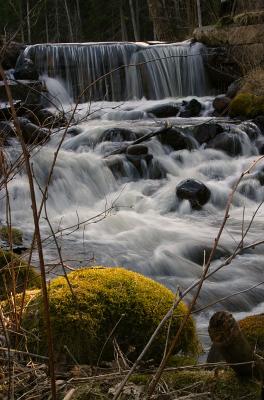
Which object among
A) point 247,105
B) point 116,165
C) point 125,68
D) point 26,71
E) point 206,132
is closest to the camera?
point 116,165

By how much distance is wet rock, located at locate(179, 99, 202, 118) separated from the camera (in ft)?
52.5

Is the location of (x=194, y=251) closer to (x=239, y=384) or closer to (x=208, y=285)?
(x=208, y=285)

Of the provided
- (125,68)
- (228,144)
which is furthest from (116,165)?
(125,68)

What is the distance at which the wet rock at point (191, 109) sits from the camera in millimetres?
16000

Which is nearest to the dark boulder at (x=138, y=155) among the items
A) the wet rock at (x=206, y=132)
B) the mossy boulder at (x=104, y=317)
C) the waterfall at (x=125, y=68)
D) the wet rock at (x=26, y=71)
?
the wet rock at (x=206, y=132)

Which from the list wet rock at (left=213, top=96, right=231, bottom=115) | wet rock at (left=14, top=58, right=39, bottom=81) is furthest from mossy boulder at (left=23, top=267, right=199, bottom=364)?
wet rock at (left=14, top=58, right=39, bottom=81)

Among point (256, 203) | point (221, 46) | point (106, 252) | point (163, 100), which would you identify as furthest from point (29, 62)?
point (106, 252)

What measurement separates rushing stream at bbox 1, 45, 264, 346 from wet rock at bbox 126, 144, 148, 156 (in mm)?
260

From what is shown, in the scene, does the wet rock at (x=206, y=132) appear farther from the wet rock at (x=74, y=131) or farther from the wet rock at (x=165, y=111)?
the wet rock at (x=165, y=111)

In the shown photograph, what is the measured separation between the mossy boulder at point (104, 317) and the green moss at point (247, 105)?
1166 cm

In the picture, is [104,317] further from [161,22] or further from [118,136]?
[161,22]

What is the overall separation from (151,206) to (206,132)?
361 cm

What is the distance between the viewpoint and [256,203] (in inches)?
423

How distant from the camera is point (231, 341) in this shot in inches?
86.6
